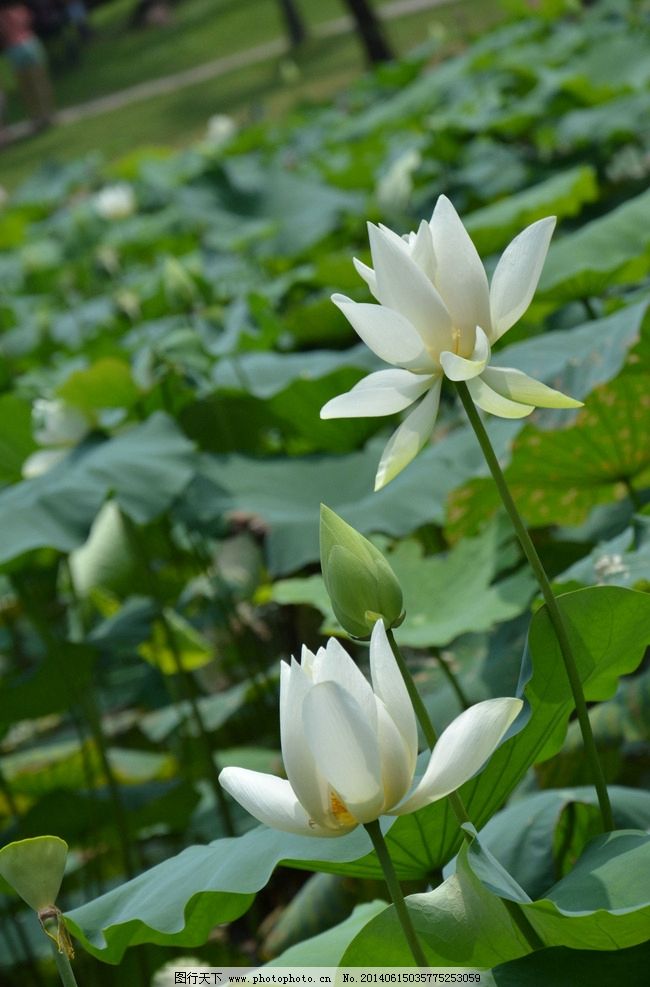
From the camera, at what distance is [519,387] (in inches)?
34.1

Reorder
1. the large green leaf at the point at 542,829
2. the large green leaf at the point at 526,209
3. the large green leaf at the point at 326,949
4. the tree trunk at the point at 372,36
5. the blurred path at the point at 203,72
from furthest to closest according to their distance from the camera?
1. the blurred path at the point at 203,72
2. the tree trunk at the point at 372,36
3. the large green leaf at the point at 526,209
4. the large green leaf at the point at 542,829
5. the large green leaf at the point at 326,949

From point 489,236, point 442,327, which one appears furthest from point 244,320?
point 442,327

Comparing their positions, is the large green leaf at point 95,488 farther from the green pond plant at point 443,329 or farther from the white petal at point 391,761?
the white petal at point 391,761

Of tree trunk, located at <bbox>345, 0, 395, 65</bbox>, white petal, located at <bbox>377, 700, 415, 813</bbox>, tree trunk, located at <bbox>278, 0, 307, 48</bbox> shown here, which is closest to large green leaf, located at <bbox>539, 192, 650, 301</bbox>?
white petal, located at <bbox>377, 700, 415, 813</bbox>

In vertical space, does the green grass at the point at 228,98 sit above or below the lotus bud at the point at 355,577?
below

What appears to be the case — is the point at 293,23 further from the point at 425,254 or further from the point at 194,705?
the point at 425,254

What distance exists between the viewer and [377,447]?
2307mm

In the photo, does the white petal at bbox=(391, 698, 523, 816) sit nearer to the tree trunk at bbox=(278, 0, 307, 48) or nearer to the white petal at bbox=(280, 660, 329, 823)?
the white petal at bbox=(280, 660, 329, 823)

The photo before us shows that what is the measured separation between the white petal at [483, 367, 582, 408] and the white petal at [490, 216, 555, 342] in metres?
0.04

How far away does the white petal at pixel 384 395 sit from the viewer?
2.92 feet

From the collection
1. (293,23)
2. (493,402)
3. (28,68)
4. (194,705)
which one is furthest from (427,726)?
(28,68)

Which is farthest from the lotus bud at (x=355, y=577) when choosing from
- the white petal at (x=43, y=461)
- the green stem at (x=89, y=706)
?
Answer: the white petal at (x=43, y=461)

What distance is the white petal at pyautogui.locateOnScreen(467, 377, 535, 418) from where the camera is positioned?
865mm

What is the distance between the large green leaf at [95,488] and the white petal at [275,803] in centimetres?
106
